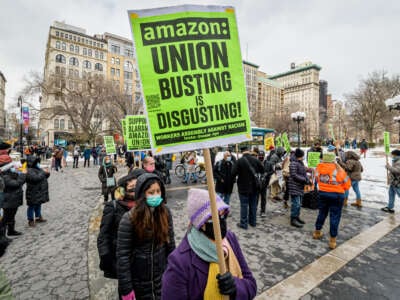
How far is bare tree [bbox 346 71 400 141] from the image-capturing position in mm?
33656

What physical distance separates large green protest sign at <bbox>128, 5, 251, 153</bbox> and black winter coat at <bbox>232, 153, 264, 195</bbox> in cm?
367

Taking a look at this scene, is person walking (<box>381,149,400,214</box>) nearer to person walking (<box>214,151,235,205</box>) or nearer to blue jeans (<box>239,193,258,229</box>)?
blue jeans (<box>239,193,258,229</box>)

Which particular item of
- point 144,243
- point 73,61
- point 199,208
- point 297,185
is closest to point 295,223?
point 297,185

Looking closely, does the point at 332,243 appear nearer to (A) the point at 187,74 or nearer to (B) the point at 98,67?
(A) the point at 187,74

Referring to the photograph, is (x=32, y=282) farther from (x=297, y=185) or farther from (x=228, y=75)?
(x=297, y=185)

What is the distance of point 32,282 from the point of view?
3.19 meters

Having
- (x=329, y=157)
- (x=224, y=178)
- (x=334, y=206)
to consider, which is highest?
(x=329, y=157)

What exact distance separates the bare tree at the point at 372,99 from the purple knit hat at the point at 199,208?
43.1 meters

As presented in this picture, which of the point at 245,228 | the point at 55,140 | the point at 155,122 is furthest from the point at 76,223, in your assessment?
the point at 55,140

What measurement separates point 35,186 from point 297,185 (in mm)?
6573

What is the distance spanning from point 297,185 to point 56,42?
Answer: 230 feet

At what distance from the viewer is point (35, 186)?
523 cm

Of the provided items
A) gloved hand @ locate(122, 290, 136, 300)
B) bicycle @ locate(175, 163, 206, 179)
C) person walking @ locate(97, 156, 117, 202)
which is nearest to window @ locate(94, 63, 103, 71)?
bicycle @ locate(175, 163, 206, 179)

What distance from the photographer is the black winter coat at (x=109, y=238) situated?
226 centimetres
